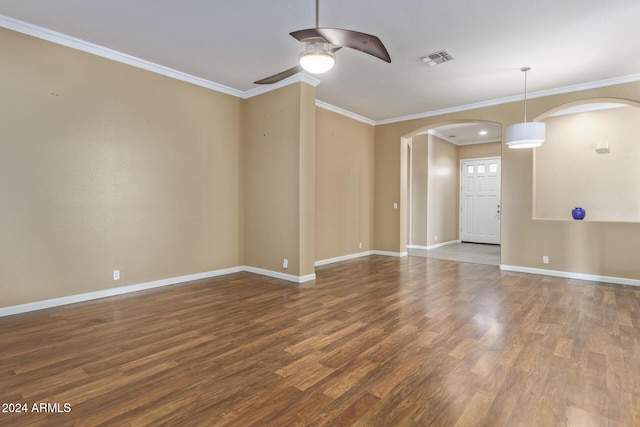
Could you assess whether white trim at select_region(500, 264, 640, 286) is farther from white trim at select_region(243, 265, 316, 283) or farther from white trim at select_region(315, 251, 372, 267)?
white trim at select_region(243, 265, 316, 283)

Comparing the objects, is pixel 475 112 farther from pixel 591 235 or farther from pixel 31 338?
pixel 31 338

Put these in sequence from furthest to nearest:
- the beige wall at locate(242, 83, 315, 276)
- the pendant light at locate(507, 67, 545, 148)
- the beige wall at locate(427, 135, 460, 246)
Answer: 1. the beige wall at locate(427, 135, 460, 246)
2. the beige wall at locate(242, 83, 315, 276)
3. the pendant light at locate(507, 67, 545, 148)

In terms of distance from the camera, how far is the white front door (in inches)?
369

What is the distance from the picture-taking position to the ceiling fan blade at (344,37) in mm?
2320

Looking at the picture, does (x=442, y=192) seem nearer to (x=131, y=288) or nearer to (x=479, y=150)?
(x=479, y=150)

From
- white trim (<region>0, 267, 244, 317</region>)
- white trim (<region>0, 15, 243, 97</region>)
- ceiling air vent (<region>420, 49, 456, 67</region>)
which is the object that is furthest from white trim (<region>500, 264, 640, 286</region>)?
white trim (<region>0, 15, 243, 97</region>)

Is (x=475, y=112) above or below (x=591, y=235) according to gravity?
above

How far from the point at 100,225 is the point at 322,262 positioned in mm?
3707

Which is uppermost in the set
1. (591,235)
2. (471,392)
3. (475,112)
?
(475,112)

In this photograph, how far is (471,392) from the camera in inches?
82.2

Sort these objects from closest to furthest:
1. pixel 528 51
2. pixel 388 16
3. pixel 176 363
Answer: pixel 176 363
pixel 388 16
pixel 528 51

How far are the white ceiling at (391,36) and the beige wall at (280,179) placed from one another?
0.53 meters

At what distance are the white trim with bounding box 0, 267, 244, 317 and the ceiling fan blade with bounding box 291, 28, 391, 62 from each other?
12.4 ft

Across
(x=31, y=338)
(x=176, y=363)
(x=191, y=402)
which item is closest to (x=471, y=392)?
(x=191, y=402)
